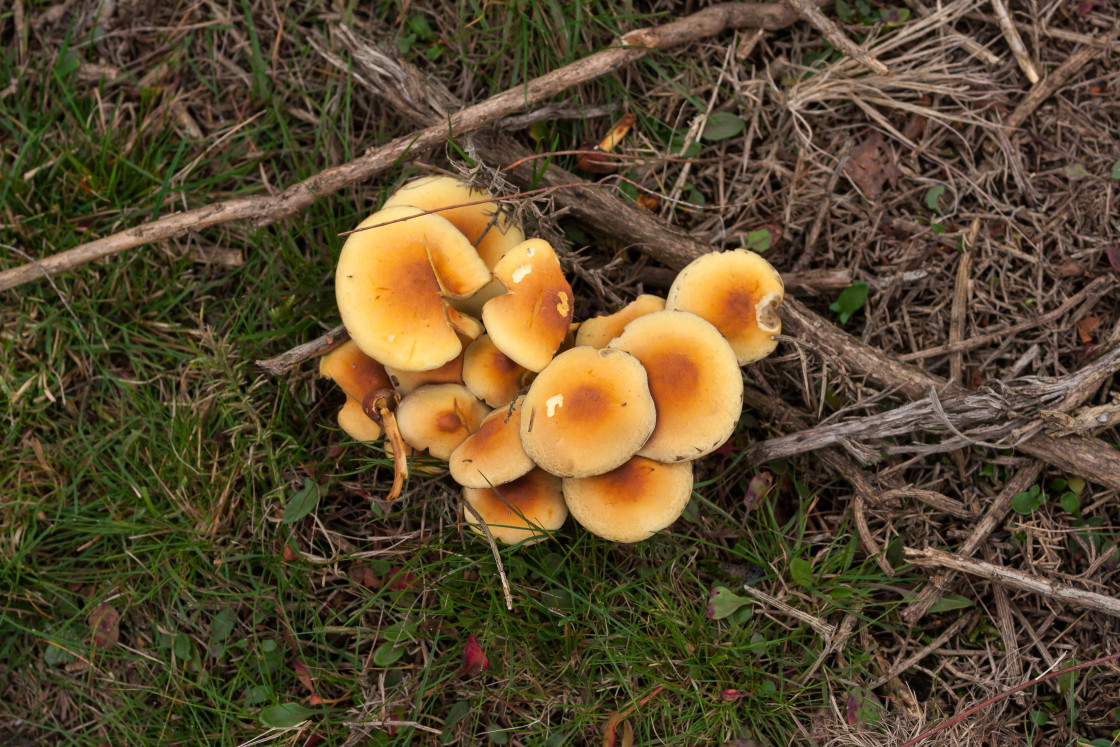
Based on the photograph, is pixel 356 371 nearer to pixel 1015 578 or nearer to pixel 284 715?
pixel 284 715

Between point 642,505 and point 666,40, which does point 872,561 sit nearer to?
point 642,505

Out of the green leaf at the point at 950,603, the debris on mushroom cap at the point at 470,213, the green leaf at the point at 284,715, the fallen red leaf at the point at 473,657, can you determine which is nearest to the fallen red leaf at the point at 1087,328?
the green leaf at the point at 950,603

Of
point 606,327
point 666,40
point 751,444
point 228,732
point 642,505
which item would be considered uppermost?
point 666,40

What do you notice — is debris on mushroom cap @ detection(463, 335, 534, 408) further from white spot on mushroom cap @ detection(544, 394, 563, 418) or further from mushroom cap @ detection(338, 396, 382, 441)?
mushroom cap @ detection(338, 396, 382, 441)

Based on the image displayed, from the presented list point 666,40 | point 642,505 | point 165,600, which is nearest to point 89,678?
point 165,600

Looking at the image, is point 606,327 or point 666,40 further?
point 666,40

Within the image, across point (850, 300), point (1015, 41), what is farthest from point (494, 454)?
point (1015, 41)

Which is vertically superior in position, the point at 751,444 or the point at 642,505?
the point at 642,505
